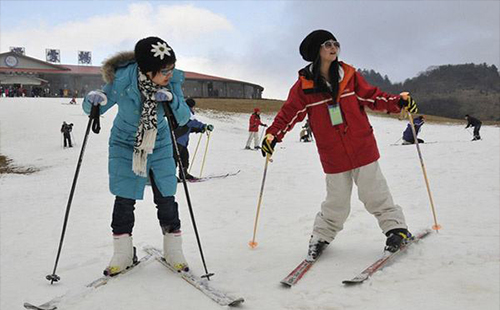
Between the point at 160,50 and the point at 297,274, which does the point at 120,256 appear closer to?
the point at 297,274

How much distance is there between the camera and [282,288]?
9.95 feet

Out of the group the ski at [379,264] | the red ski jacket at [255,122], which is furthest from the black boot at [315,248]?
the red ski jacket at [255,122]

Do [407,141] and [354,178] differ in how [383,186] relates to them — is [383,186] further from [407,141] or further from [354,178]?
[407,141]

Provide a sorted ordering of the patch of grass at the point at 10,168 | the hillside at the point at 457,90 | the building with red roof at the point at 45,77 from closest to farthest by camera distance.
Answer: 1. the patch of grass at the point at 10,168
2. the building with red roof at the point at 45,77
3. the hillside at the point at 457,90

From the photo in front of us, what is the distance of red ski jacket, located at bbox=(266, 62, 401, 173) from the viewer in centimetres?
346

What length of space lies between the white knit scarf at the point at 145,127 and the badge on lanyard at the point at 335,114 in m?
1.47

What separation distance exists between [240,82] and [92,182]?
5245 centimetres

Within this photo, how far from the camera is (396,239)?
3.47 meters

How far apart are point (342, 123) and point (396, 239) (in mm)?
1104

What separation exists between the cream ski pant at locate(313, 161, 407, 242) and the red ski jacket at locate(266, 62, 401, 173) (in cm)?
10

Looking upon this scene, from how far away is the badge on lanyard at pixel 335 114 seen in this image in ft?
11.3

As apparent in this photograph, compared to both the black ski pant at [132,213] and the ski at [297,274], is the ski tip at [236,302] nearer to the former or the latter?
the ski at [297,274]

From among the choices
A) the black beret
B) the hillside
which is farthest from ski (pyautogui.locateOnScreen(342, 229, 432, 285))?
the hillside

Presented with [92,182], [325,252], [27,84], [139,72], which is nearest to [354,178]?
[325,252]
